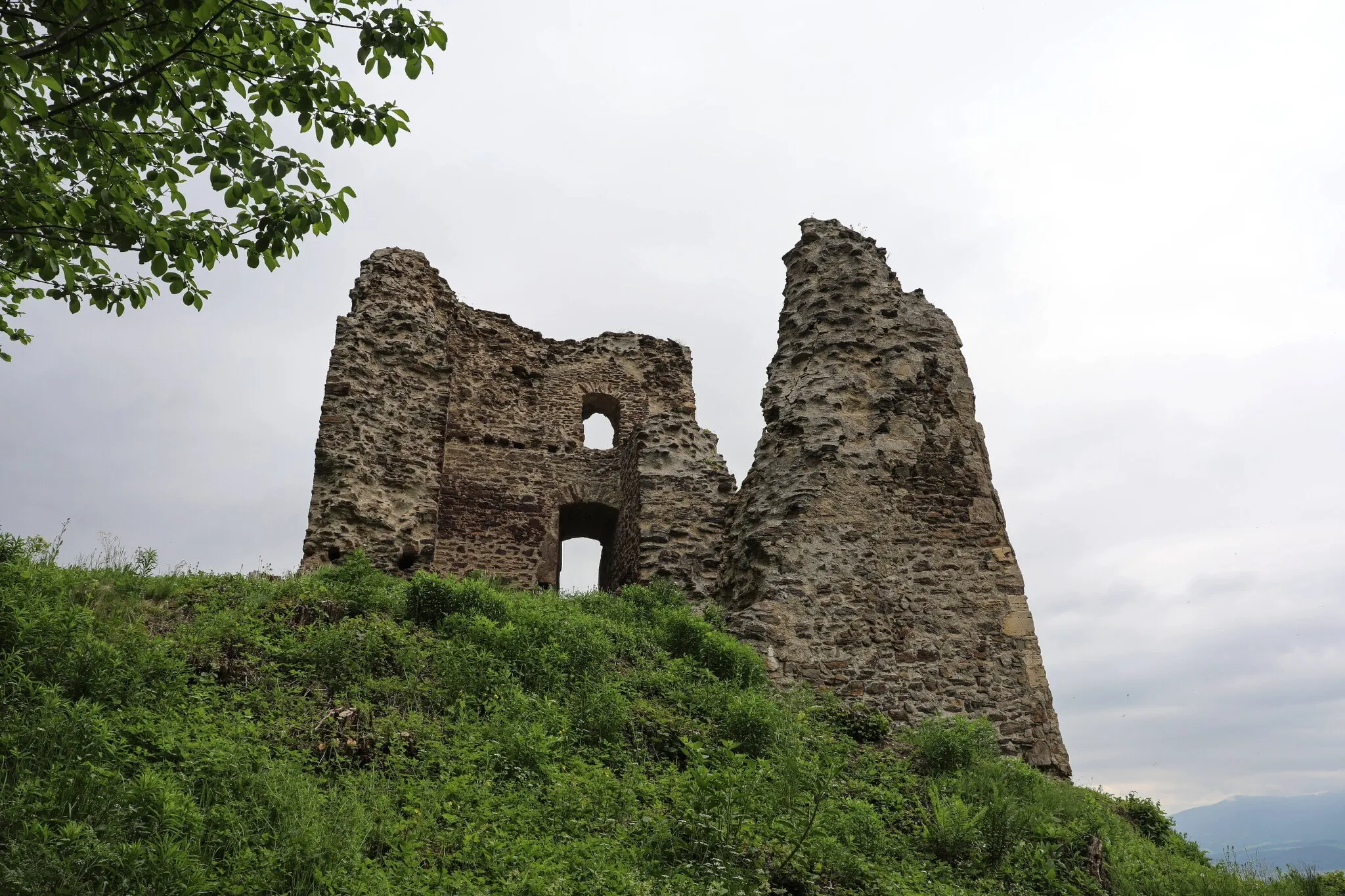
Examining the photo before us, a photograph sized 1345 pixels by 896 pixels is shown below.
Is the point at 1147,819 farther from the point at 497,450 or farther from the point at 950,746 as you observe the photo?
the point at 497,450

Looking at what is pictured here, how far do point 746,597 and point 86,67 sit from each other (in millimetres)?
→ 6746

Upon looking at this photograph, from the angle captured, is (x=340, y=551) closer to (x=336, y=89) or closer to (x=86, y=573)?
(x=86, y=573)

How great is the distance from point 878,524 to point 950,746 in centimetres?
259

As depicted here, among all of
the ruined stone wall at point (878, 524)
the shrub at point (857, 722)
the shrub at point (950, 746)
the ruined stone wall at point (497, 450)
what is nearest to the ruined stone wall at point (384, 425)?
the ruined stone wall at point (497, 450)

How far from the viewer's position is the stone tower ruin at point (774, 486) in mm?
8547

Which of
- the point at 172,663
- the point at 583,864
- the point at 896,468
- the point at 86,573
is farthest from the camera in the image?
the point at 896,468

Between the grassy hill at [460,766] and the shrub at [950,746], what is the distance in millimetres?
26

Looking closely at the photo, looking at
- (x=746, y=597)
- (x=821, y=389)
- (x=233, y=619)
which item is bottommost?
(x=233, y=619)

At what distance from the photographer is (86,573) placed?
645 centimetres

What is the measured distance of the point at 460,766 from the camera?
489 centimetres

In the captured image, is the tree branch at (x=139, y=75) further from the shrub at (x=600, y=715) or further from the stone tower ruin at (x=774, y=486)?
the stone tower ruin at (x=774, y=486)

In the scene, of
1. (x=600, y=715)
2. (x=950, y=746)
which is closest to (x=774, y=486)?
(x=950, y=746)

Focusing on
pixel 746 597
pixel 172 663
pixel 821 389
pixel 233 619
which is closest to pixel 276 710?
pixel 172 663

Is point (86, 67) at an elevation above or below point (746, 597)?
above
